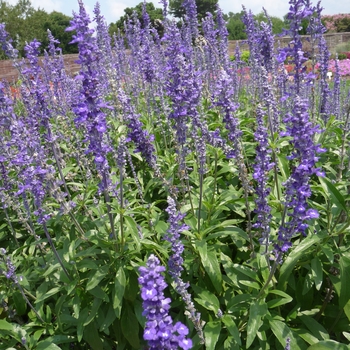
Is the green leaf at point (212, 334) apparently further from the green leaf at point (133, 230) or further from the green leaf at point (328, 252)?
the green leaf at point (328, 252)

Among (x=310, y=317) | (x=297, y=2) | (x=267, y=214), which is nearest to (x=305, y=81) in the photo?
(x=297, y=2)

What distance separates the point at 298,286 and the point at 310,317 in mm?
290

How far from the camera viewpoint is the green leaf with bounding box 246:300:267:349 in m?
2.91

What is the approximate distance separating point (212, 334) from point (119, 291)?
2.85ft

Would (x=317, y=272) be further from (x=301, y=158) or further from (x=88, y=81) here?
(x=88, y=81)

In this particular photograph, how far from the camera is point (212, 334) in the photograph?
3029mm

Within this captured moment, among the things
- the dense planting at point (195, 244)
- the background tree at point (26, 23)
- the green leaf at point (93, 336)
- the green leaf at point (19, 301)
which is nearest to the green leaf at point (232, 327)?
the dense planting at point (195, 244)

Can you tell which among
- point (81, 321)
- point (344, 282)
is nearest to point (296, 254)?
point (344, 282)

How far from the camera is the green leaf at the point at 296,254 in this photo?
3146 mm

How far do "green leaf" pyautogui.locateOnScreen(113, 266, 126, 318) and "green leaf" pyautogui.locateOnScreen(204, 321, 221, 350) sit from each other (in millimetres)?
766

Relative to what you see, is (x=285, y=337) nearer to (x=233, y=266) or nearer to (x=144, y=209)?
(x=233, y=266)

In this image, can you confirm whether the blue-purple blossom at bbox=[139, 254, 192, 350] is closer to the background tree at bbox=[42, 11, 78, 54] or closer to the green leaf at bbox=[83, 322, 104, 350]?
the green leaf at bbox=[83, 322, 104, 350]

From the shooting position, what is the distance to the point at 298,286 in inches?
142

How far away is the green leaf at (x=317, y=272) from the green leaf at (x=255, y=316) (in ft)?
1.65
